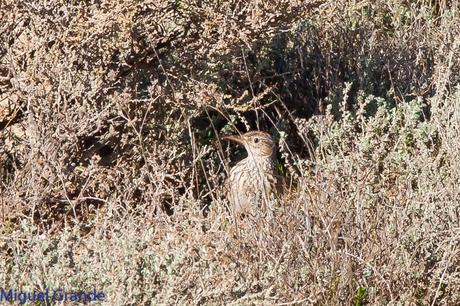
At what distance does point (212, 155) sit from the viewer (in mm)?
6680

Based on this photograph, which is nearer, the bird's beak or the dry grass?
the dry grass

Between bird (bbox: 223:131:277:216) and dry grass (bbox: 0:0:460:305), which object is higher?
dry grass (bbox: 0:0:460:305)

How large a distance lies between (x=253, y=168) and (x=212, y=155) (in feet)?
1.09

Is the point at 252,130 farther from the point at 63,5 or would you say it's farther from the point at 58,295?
the point at 58,295

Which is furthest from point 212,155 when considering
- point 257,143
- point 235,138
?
point 257,143

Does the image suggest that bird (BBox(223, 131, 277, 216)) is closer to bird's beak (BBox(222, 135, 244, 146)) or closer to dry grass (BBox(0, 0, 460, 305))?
bird's beak (BBox(222, 135, 244, 146))

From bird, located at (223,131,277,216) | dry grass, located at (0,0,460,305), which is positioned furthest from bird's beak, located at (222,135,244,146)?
dry grass, located at (0,0,460,305)

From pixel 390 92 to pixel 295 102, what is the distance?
0.63 metres

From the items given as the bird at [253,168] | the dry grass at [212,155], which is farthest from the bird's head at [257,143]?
the dry grass at [212,155]

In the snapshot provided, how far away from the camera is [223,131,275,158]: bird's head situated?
21.3ft

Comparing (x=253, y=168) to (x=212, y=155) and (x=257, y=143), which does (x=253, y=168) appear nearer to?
(x=257, y=143)

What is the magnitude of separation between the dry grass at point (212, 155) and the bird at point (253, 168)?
16cm

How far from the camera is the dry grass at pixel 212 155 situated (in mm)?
4531

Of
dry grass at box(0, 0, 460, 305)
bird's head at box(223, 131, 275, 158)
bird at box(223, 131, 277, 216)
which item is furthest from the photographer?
bird's head at box(223, 131, 275, 158)
